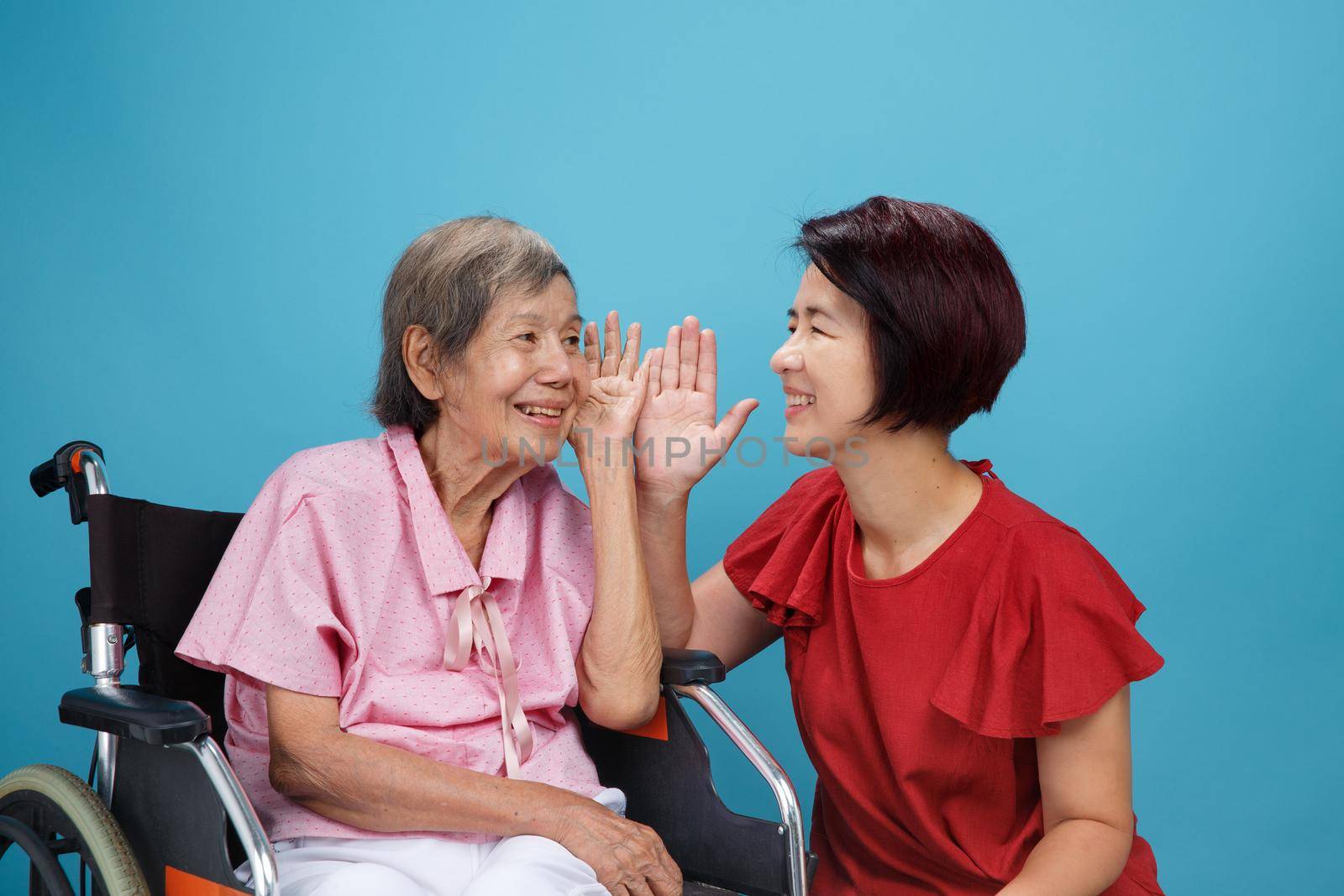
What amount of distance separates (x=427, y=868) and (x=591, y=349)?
80 centimetres

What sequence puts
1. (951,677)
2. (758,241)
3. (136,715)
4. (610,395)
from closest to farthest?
(136,715), (951,677), (610,395), (758,241)

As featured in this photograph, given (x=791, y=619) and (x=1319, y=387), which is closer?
(x=791, y=619)

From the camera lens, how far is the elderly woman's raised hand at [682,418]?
197 centimetres

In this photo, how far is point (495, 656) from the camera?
1730mm

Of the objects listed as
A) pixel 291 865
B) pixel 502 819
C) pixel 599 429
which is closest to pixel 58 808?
pixel 291 865

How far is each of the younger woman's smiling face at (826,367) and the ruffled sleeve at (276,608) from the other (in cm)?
68

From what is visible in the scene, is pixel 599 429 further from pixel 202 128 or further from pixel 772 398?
pixel 202 128

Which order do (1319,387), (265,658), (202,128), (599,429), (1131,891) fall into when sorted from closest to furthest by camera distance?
1. (265,658)
2. (1131,891)
3. (599,429)
4. (1319,387)
5. (202,128)

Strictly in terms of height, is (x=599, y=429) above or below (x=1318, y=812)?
above

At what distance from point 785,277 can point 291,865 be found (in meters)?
1.58

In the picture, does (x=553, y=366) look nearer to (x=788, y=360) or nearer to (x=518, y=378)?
(x=518, y=378)

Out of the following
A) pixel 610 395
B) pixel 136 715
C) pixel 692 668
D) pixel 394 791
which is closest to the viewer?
pixel 136 715

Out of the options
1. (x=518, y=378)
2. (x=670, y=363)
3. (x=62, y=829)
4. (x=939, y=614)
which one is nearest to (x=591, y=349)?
(x=670, y=363)

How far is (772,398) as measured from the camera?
105 inches
